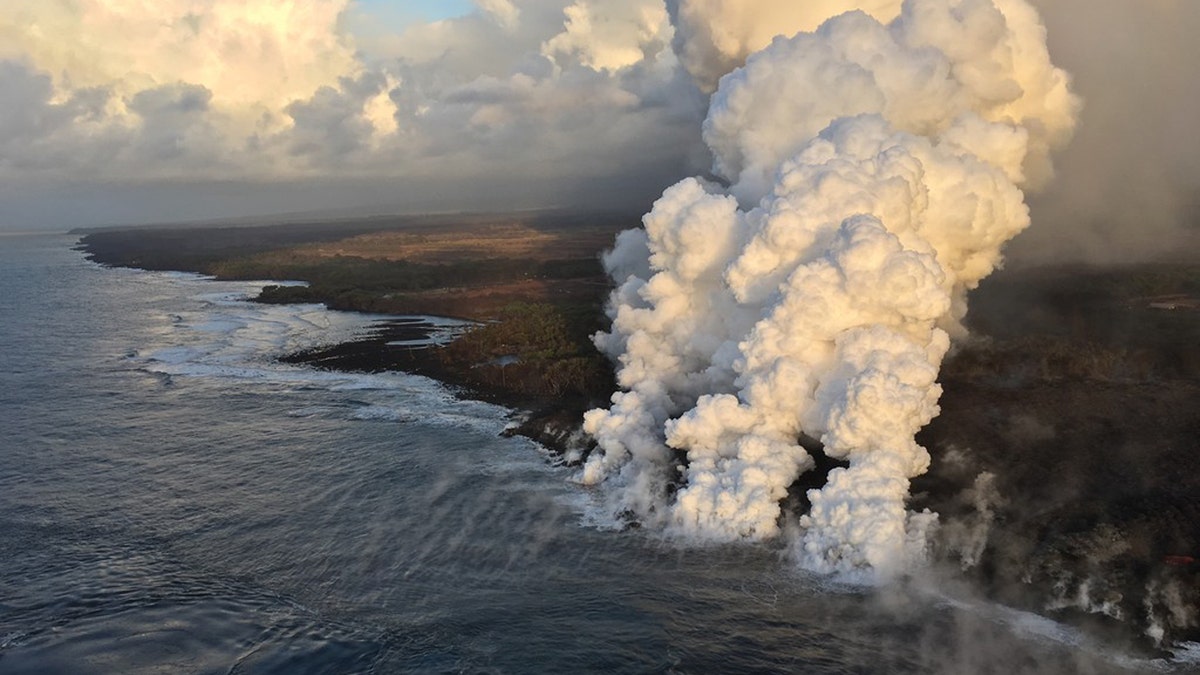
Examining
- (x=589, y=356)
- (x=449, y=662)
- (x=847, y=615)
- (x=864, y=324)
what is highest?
(x=864, y=324)

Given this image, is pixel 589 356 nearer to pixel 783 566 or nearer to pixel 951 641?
pixel 783 566

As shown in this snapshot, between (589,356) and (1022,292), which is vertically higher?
(1022,292)

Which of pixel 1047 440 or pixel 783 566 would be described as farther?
pixel 1047 440

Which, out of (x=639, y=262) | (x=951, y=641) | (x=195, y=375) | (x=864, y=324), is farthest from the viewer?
(x=195, y=375)

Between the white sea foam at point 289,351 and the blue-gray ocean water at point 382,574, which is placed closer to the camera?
the blue-gray ocean water at point 382,574

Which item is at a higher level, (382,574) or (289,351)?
(289,351)

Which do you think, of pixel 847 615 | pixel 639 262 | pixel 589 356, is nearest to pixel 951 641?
pixel 847 615

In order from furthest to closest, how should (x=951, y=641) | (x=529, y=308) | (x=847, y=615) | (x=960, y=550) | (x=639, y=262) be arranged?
(x=529, y=308), (x=639, y=262), (x=960, y=550), (x=847, y=615), (x=951, y=641)

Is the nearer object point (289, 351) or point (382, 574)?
point (382, 574)
